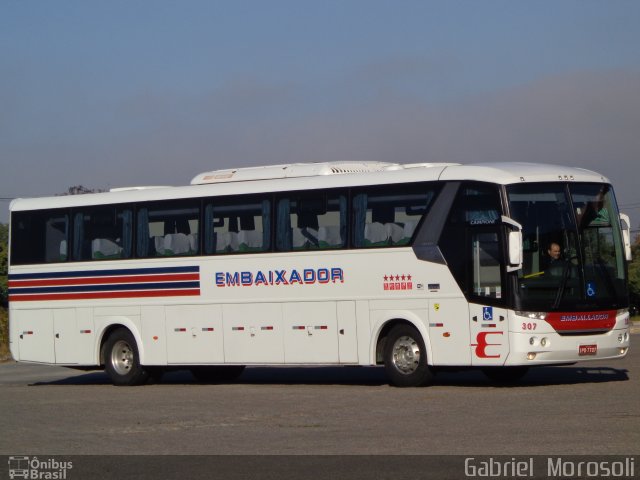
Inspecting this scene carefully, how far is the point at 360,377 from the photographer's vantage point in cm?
2277

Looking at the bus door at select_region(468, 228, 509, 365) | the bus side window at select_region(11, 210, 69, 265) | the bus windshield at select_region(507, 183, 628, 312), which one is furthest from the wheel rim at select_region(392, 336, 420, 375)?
the bus side window at select_region(11, 210, 69, 265)

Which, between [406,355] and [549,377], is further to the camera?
[549,377]

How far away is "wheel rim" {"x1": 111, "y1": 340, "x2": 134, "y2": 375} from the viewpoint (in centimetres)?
2292

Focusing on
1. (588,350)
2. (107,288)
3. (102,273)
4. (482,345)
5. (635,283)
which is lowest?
(588,350)

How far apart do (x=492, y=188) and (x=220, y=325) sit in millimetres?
5967

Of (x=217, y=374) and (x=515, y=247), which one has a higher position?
(x=515, y=247)

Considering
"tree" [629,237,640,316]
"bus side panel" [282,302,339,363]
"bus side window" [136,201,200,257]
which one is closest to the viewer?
"bus side panel" [282,302,339,363]

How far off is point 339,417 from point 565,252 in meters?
5.02

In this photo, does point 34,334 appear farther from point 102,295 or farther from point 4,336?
point 4,336

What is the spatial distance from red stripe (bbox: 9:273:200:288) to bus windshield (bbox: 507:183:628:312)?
646cm

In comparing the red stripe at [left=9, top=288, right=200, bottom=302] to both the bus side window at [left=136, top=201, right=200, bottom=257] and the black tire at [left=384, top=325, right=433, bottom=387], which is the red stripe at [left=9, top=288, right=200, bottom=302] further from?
the black tire at [left=384, top=325, right=433, bottom=387]

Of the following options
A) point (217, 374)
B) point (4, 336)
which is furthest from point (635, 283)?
point (217, 374)

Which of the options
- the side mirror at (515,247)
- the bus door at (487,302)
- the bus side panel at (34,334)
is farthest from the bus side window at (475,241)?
the bus side panel at (34,334)
